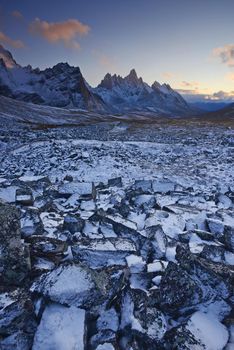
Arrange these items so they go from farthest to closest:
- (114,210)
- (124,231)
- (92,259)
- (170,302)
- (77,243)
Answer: (114,210)
(124,231)
(77,243)
(92,259)
(170,302)

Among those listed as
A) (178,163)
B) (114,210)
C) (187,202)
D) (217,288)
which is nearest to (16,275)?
(217,288)

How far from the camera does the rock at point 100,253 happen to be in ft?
16.1

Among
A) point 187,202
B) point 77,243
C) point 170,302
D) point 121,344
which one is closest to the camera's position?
point 121,344

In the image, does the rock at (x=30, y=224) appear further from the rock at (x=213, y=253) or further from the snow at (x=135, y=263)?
the rock at (x=213, y=253)

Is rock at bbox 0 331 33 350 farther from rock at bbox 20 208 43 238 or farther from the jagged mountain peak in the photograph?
the jagged mountain peak

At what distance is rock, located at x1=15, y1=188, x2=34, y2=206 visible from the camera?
7.23m

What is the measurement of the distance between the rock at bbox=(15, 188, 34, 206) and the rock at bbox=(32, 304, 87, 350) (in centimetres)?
385

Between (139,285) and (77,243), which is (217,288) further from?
(77,243)

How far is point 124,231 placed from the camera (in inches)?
237

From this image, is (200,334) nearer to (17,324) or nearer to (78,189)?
(17,324)

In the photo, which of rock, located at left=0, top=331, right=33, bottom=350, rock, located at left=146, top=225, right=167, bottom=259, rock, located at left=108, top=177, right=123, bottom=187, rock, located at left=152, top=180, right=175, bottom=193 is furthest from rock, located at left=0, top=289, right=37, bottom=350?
rock, located at left=108, top=177, right=123, bottom=187

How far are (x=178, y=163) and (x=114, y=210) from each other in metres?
8.63

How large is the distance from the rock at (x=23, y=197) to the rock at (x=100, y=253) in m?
2.64

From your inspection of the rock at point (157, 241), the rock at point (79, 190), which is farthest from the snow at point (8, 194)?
the rock at point (157, 241)
